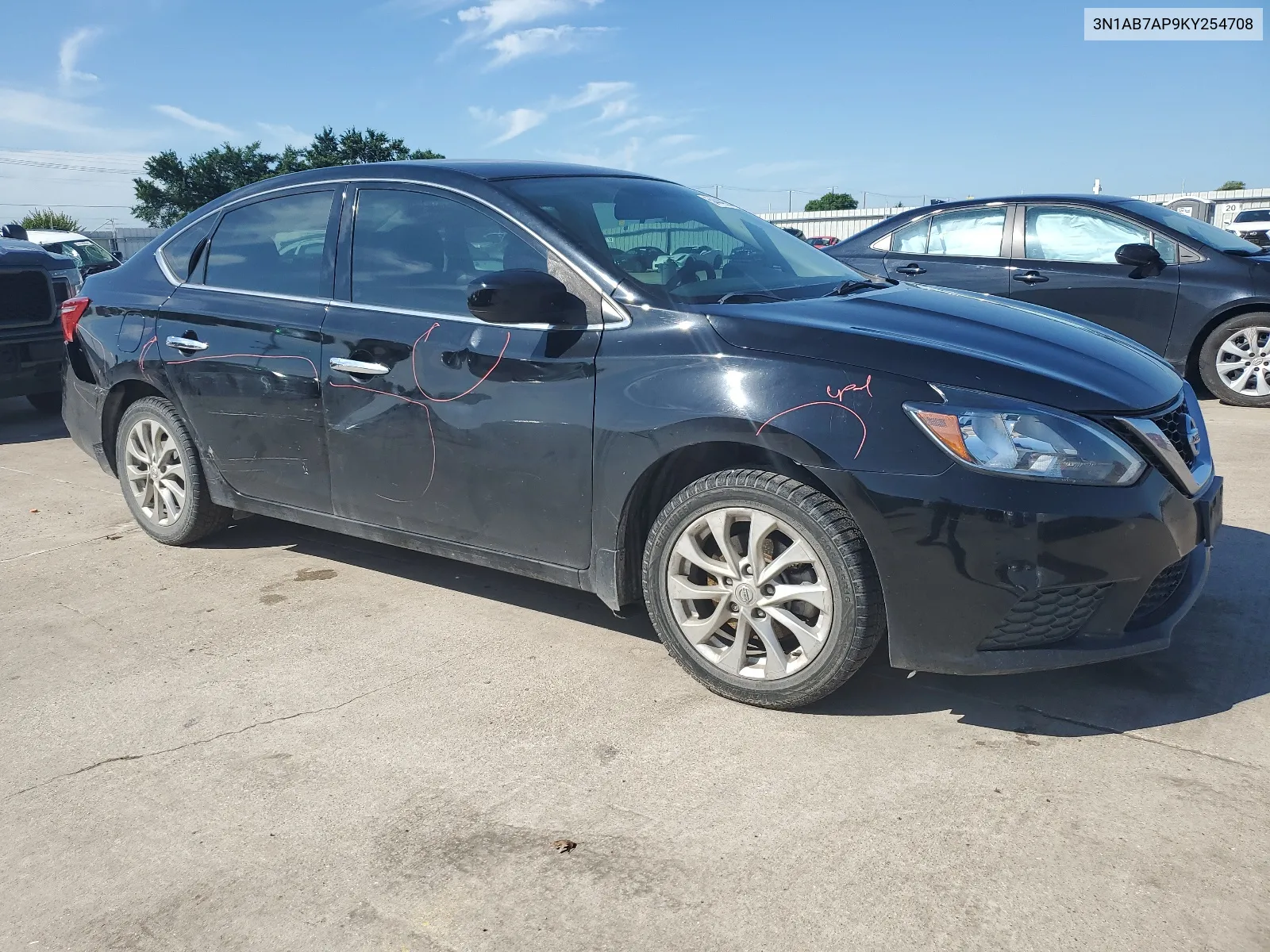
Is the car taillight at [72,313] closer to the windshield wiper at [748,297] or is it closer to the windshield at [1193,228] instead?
the windshield wiper at [748,297]

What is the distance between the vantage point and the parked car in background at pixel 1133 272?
7.62 m

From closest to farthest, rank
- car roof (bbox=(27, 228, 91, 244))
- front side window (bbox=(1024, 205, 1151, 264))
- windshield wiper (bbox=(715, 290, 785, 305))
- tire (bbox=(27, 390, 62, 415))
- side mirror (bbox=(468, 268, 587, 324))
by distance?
side mirror (bbox=(468, 268, 587, 324)), windshield wiper (bbox=(715, 290, 785, 305)), front side window (bbox=(1024, 205, 1151, 264)), tire (bbox=(27, 390, 62, 415)), car roof (bbox=(27, 228, 91, 244))

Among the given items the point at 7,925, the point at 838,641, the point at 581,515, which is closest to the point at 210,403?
the point at 581,515

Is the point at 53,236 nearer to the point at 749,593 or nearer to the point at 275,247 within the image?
the point at 275,247

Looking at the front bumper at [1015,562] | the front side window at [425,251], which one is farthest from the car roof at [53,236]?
the front bumper at [1015,562]

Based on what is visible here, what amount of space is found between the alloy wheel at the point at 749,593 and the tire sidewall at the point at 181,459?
2.57 m

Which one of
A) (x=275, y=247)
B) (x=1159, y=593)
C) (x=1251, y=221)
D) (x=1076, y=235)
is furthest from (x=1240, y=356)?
(x=1251, y=221)

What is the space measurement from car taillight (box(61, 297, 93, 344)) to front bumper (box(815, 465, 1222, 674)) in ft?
13.0

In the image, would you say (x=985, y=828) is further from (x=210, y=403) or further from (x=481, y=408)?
(x=210, y=403)

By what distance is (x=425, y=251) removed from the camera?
3.90m

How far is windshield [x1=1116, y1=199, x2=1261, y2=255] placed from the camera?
25.6ft

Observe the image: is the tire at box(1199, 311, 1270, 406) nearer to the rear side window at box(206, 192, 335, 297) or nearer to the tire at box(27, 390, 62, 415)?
the rear side window at box(206, 192, 335, 297)

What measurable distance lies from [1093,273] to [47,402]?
27.9 feet

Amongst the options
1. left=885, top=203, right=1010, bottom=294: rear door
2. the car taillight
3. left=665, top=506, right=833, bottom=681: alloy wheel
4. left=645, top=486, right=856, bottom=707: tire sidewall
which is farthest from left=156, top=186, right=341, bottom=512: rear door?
left=885, top=203, right=1010, bottom=294: rear door
